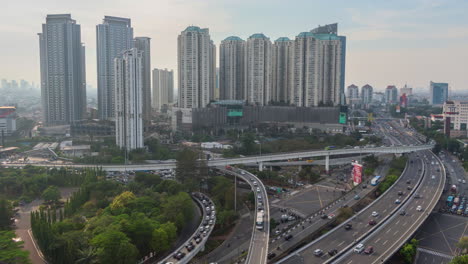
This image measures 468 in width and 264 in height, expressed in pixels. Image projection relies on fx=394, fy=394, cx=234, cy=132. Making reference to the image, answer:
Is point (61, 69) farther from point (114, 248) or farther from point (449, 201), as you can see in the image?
point (449, 201)

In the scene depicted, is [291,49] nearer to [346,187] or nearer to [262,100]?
[262,100]

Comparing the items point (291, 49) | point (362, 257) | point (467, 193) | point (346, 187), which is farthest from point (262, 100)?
point (362, 257)

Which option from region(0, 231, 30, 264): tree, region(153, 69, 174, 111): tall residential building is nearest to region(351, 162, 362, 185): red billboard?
region(0, 231, 30, 264): tree

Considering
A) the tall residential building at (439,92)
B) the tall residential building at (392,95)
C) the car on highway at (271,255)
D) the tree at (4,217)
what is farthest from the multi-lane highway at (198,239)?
the tall residential building at (392,95)

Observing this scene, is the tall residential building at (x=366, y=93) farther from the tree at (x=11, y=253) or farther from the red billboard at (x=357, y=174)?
the tree at (x=11, y=253)

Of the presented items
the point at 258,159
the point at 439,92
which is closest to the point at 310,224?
the point at 258,159
